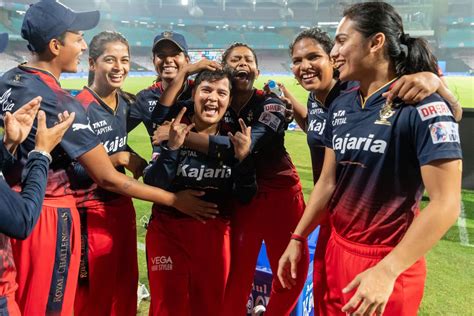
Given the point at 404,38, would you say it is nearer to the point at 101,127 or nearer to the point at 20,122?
the point at 20,122

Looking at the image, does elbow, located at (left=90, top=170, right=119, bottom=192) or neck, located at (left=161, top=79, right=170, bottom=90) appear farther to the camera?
neck, located at (left=161, top=79, right=170, bottom=90)

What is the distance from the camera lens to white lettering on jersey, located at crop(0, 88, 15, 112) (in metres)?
2.57

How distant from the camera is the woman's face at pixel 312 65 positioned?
3.33m

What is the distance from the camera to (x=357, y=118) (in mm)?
Result: 2221

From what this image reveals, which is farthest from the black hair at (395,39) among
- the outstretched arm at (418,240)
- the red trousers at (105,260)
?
the red trousers at (105,260)

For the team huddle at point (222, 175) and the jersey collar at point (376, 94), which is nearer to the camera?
the team huddle at point (222, 175)

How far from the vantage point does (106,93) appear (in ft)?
11.3

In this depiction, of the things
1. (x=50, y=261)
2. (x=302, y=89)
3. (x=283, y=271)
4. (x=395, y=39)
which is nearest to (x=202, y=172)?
(x=283, y=271)

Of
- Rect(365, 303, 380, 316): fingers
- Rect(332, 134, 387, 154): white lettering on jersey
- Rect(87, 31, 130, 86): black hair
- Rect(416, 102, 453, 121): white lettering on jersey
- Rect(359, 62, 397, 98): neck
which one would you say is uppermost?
Rect(87, 31, 130, 86): black hair

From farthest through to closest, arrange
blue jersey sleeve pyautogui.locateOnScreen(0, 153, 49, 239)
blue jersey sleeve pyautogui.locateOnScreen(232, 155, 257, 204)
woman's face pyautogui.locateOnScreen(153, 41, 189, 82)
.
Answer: woman's face pyautogui.locateOnScreen(153, 41, 189, 82) → blue jersey sleeve pyautogui.locateOnScreen(232, 155, 257, 204) → blue jersey sleeve pyautogui.locateOnScreen(0, 153, 49, 239)

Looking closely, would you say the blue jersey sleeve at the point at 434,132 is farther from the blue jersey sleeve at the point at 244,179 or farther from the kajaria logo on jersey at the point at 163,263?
the kajaria logo on jersey at the point at 163,263

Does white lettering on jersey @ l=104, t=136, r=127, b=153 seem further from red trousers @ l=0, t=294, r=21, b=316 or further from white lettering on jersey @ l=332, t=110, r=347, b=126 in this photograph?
white lettering on jersey @ l=332, t=110, r=347, b=126

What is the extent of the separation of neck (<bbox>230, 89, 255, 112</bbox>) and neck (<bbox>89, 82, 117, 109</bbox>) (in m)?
0.93

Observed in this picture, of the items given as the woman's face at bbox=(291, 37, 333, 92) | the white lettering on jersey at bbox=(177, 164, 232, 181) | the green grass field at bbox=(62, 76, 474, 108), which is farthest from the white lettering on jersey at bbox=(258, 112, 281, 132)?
the green grass field at bbox=(62, 76, 474, 108)
